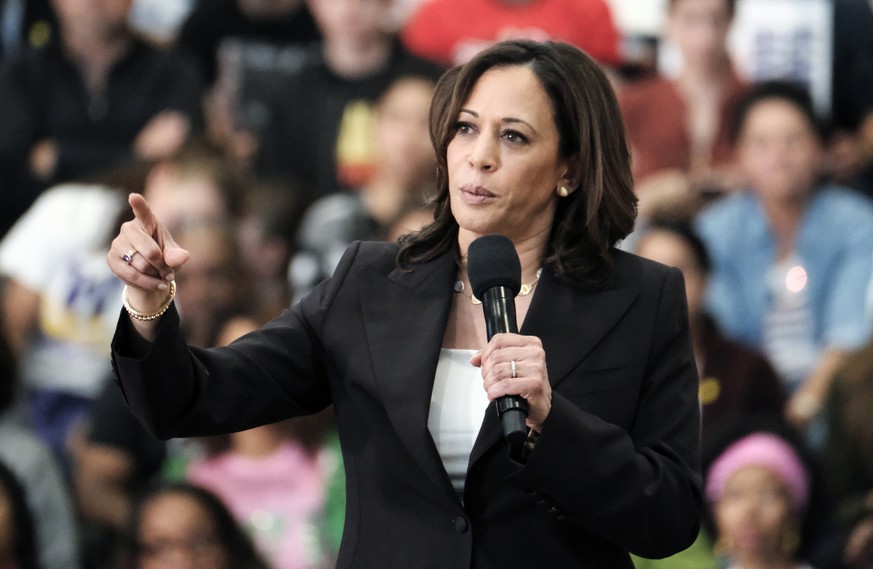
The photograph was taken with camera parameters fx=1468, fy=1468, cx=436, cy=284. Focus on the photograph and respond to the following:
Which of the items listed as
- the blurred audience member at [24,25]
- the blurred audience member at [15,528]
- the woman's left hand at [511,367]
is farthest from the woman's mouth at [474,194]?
the blurred audience member at [24,25]

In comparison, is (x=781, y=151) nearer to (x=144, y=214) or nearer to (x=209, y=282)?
(x=209, y=282)

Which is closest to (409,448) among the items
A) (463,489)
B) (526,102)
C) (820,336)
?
(463,489)

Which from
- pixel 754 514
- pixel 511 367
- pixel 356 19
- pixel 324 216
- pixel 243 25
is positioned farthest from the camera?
pixel 243 25

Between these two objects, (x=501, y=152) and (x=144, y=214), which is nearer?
(x=144, y=214)

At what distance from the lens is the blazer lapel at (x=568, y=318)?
6.63 ft

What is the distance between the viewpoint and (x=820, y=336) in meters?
4.72

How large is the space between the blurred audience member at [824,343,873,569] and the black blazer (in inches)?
76.7

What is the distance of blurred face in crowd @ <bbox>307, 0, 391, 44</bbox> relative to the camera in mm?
5344

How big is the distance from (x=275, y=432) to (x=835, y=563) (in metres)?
1.57

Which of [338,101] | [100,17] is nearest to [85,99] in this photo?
[100,17]

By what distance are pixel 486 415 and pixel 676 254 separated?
2.75 m

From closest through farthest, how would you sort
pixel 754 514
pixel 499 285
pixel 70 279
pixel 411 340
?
pixel 499 285, pixel 411 340, pixel 754 514, pixel 70 279

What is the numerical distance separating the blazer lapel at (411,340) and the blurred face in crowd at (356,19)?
3320 mm

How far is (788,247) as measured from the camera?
490 cm
